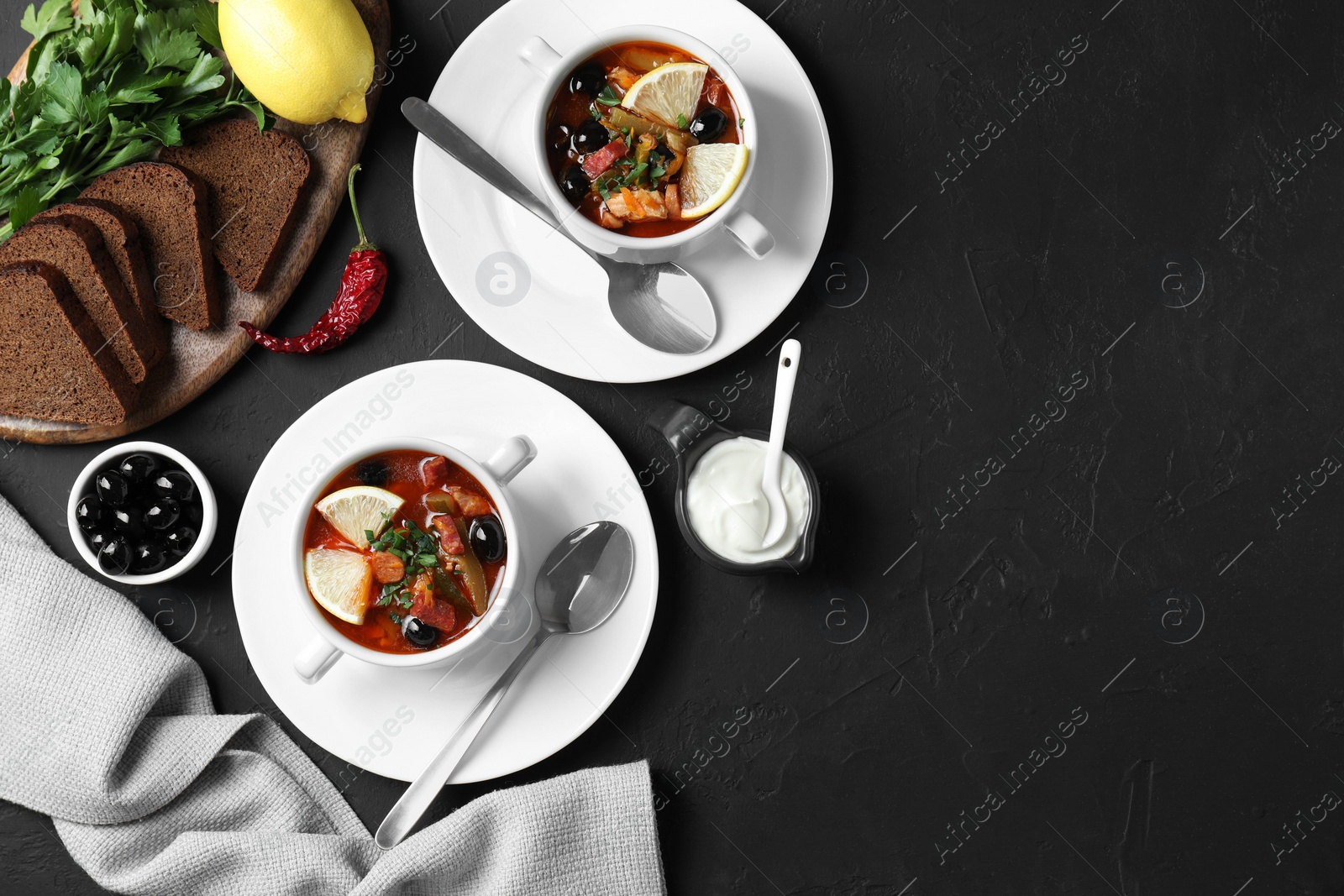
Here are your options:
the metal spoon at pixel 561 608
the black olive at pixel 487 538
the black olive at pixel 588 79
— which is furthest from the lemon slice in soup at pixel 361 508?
the black olive at pixel 588 79

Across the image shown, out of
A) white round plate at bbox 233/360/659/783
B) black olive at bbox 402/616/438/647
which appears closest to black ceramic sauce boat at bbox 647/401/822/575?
white round plate at bbox 233/360/659/783

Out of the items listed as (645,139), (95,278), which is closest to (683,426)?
(645,139)

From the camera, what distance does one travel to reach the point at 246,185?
226 centimetres

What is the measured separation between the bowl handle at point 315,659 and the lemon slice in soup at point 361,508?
0.81 feet

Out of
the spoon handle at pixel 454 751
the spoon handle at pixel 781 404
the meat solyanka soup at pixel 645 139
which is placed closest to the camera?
the spoon handle at pixel 781 404

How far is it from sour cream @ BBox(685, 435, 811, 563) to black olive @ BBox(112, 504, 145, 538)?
4.45 ft

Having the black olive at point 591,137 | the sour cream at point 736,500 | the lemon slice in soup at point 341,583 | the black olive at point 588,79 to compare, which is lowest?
the lemon slice in soup at point 341,583

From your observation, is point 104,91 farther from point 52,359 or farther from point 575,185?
point 575,185

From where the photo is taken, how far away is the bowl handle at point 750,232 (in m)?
1.95

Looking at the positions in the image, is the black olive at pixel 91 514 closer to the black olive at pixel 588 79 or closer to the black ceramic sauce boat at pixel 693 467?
the black ceramic sauce boat at pixel 693 467

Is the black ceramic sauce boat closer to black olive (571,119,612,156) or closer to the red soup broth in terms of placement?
the red soup broth

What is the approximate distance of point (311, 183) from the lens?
2283 millimetres

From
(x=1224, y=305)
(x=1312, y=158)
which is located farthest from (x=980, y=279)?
(x=1312, y=158)

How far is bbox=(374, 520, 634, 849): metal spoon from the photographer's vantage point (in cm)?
206
